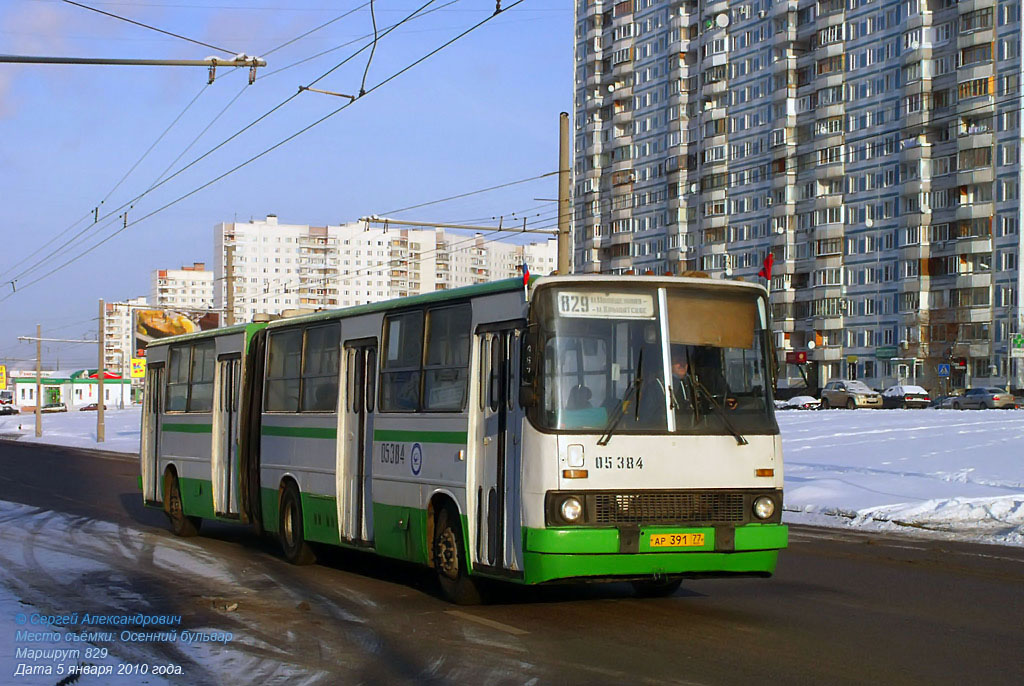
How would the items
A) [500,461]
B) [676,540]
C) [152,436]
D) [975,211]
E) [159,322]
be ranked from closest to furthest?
[676,540] < [500,461] < [152,436] < [975,211] < [159,322]

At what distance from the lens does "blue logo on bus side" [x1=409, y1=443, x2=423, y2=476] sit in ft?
40.0

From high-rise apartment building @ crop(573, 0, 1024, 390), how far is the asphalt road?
7527 centimetres

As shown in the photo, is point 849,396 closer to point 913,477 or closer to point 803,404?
point 803,404

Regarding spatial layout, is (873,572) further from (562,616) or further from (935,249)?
(935,249)

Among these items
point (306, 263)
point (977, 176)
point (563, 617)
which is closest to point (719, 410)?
point (563, 617)

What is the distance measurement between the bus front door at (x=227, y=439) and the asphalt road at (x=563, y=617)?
644 mm

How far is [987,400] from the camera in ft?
229

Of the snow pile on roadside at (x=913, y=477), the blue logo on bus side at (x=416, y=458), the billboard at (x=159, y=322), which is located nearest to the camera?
the blue logo on bus side at (x=416, y=458)

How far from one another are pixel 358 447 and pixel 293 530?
80.4 inches

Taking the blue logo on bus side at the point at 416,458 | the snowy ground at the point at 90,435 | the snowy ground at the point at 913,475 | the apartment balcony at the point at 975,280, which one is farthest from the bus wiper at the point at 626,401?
the apartment balcony at the point at 975,280

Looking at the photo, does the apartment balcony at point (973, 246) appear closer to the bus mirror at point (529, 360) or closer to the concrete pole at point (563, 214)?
the concrete pole at point (563, 214)

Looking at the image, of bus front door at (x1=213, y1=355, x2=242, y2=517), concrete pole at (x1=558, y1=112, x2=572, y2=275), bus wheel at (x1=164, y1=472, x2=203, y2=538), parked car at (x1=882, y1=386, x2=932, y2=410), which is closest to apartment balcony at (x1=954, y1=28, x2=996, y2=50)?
parked car at (x1=882, y1=386, x2=932, y2=410)

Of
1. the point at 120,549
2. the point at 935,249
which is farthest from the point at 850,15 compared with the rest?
the point at 120,549

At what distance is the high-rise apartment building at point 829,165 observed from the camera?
8875 cm
